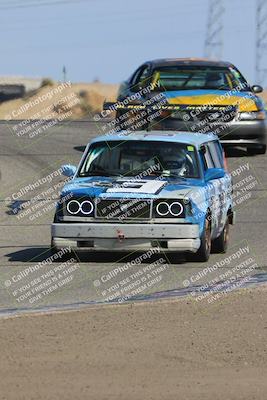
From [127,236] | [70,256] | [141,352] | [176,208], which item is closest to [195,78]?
[70,256]

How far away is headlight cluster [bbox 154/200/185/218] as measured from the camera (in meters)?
11.8

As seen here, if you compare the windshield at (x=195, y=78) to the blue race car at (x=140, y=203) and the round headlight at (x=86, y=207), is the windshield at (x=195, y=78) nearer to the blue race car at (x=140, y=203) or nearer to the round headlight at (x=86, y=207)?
the blue race car at (x=140, y=203)

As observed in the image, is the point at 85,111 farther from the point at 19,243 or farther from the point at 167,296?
the point at 167,296

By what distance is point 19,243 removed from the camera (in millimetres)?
14055

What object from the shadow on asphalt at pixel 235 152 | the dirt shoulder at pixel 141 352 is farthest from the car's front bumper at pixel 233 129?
the dirt shoulder at pixel 141 352

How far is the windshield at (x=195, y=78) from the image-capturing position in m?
20.7

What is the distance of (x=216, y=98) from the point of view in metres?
20.1

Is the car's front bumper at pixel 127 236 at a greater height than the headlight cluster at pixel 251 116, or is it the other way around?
the car's front bumper at pixel 127 236

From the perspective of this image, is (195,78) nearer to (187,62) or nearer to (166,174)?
(187,62)

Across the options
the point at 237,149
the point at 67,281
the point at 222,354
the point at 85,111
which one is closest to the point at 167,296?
the point at 67,281

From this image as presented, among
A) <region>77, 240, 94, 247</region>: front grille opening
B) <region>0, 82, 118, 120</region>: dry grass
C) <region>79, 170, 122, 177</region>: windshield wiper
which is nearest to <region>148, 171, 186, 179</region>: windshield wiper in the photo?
<region>79, 170, 122, 177</region>: windshield wiper

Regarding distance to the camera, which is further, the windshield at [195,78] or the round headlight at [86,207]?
the windshield at [195,78]

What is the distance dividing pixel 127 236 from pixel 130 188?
0.52m

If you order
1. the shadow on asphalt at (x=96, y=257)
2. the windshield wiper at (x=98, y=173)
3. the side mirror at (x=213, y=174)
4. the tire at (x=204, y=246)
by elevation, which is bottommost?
the shadow on asphalt at (x=96, y=257)
